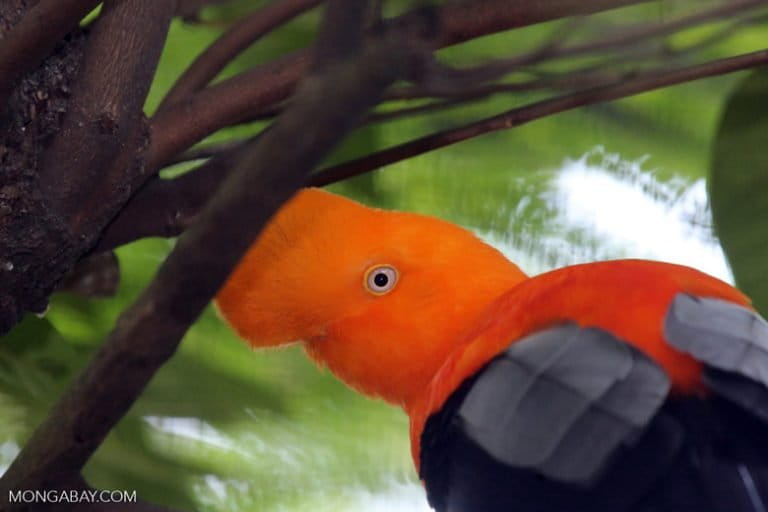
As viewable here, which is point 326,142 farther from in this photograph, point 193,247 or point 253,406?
point 253,406

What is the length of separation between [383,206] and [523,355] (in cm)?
47

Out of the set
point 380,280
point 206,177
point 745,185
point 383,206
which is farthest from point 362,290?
point 745,185

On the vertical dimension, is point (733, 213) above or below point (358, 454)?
above

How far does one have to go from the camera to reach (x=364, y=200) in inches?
46.7

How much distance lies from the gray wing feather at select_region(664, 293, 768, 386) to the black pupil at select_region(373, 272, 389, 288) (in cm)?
26

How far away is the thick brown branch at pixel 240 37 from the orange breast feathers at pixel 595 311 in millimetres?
317

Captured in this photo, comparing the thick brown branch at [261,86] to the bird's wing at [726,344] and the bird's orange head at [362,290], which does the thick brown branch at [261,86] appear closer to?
the bird's orange head at [362,290]

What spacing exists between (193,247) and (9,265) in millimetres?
306

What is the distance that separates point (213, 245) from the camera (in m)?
0.51

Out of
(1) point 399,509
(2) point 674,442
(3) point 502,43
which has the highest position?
(3) point 502,43

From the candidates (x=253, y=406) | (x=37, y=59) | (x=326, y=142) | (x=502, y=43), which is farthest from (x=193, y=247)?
(x=253, y=406)

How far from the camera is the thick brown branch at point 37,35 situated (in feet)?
2.16

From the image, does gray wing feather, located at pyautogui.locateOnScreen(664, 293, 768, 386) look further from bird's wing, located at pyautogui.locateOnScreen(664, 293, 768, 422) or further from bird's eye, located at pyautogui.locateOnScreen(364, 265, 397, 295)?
bird's eye, located at pyautogui.locateOnScreen(364, 265, 397, 295)

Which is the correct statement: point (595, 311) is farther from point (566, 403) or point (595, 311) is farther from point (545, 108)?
point (545, 108)
